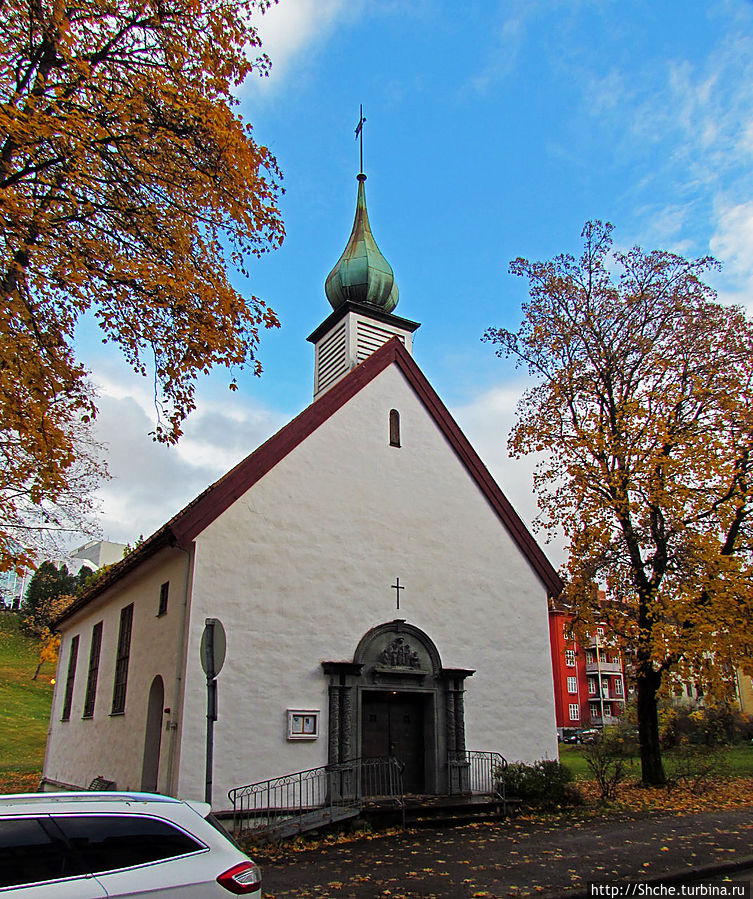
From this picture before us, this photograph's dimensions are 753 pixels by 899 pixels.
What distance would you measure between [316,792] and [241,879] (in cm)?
870

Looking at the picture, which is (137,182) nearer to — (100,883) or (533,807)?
(100,883)

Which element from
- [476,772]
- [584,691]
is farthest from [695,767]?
[584,691]

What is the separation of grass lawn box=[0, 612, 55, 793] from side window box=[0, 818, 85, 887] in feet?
63.6

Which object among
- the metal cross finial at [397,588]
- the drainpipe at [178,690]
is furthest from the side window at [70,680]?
the metal cross finial at [397,588]

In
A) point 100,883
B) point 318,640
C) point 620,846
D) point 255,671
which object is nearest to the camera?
point 100,883

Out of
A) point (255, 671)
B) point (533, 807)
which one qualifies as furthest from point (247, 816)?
point (533, 807)

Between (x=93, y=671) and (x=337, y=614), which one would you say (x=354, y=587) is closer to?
(x=337, y=614)

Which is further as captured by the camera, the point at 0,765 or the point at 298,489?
the point at 0,765

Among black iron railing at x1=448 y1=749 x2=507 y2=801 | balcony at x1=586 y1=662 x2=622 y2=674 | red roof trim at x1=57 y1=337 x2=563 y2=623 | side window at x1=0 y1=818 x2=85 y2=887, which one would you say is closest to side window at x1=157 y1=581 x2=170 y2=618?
red roof trim at x1=57 y1=337 x2=563 y2=623

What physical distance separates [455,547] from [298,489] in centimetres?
408

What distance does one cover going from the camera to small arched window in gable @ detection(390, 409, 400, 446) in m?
16.3

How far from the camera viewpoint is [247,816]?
1184cm

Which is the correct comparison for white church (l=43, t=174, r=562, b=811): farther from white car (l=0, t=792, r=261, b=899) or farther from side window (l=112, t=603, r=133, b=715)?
white car (l=0, t=792, r=261, b=899)

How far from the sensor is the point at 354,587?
1439 cm
